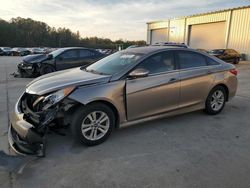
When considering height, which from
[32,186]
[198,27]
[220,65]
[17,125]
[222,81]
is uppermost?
[198,27]

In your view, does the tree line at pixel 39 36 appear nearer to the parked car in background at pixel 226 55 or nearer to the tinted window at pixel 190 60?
the parked car in background at pixel 226 55

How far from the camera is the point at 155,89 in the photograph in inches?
158

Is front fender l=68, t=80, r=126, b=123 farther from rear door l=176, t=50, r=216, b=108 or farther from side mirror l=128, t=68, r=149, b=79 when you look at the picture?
rear door l=176, t=50, r=216, b=108

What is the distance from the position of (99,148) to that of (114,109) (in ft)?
2.11

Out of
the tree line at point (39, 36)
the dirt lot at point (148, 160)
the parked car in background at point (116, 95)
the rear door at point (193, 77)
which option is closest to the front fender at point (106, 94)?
the parked car in background at point (116, 95)

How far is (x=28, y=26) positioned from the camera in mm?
65062

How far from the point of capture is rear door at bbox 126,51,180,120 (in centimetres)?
382

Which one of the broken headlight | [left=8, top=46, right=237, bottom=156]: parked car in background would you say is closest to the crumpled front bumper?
[left=8, top=46, right=237, bottom=156]: parked car in background

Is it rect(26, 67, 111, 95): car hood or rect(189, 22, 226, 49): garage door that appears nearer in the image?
rect(26, 67, 111, 95): car hood

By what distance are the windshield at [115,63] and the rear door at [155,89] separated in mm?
249

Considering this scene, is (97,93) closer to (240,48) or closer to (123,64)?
(123,64)

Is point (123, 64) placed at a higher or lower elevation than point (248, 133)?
higher

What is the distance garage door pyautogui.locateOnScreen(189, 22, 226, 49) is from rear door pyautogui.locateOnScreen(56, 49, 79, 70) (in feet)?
68.9

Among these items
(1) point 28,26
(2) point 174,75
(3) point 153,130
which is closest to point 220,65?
(2) point 174,75
